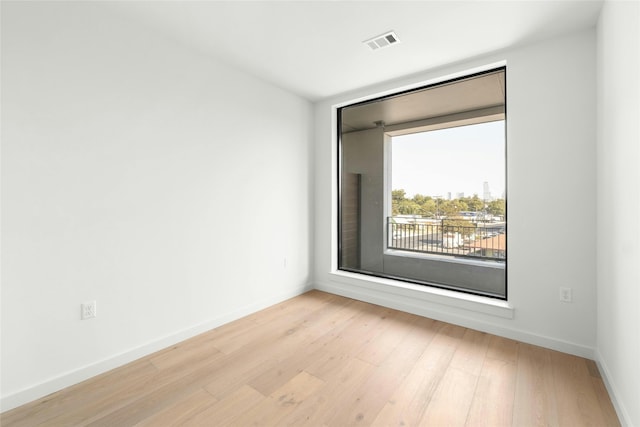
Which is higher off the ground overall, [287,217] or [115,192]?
[115,192]

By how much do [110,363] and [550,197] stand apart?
3.59 meters

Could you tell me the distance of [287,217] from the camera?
3.58 m

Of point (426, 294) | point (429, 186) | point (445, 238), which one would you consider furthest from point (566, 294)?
point (429, 186)

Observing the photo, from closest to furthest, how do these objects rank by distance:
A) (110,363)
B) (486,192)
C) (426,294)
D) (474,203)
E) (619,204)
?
(619,204), (110,363), (426,294), (486,192), (474,203)

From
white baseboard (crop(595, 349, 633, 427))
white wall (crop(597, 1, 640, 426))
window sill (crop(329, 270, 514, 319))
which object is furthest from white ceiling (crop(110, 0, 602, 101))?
white baseboard (crop(595, 349, 633, 427))

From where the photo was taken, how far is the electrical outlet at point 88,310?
1956mm

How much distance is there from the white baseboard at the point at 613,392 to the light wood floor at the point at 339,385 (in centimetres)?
4

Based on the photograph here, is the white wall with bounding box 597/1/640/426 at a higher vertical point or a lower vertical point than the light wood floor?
higher

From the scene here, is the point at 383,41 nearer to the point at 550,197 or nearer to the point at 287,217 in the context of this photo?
the point at 550,197

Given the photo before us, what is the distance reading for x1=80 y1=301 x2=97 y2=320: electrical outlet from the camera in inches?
77.0

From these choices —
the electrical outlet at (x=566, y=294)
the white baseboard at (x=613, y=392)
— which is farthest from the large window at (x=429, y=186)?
the white baseboard at (x=613, y=392)

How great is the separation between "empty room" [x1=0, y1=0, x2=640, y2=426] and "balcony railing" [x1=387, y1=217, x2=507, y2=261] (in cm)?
4

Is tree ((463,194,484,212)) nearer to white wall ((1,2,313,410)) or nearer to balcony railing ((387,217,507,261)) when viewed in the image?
balcony railing ((387,217,507,261))

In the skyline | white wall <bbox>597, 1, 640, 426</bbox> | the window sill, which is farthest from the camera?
the skyline
